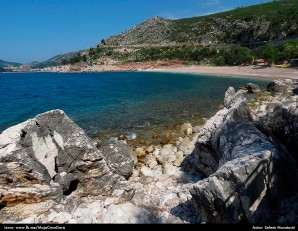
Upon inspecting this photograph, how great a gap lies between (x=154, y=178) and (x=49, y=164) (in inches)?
165

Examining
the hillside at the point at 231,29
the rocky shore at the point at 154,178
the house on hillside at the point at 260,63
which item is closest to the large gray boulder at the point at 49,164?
the rocky shore at the point at 154,178

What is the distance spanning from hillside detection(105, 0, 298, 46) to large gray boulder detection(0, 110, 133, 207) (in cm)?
10992

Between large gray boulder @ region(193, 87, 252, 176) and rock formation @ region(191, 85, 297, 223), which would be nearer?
rock formation @ region(191, 85, 297, 223)

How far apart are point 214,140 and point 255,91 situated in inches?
1085

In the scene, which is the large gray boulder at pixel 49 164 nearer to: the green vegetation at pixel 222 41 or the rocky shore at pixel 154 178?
the rocky shore at pixel 154 178

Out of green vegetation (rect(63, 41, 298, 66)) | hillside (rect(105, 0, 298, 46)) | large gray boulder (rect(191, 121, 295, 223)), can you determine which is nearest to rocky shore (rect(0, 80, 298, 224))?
large gray boulder (rect(191, 121, 295, 223))

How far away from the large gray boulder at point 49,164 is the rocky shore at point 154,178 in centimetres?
3

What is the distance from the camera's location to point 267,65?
211 ft

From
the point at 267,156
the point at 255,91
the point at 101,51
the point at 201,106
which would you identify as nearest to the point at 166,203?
the point at 267,156

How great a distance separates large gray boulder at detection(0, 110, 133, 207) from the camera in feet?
25.5

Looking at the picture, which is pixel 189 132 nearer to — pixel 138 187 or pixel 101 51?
pixel 138 187

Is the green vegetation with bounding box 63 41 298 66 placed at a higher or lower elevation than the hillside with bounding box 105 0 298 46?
lower

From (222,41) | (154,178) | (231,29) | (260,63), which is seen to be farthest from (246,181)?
(231,29)

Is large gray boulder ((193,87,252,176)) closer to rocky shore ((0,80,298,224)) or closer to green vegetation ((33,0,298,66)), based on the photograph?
rocky shore ((0,80,298,224))
